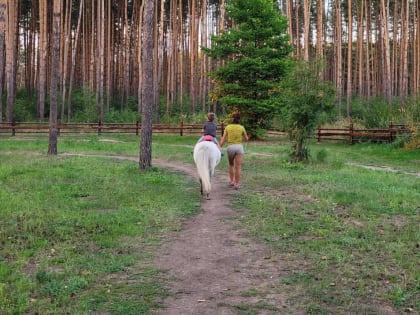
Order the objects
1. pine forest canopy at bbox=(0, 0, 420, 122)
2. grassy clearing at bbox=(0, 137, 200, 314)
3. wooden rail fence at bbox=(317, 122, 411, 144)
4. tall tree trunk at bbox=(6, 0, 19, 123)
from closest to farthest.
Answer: grassy clearing at bbox=(0, 137, 200, 314) → wooden rail fence at bbox=(317, 122, 411, 144) → tall tree trunk at bbox=(6, 0, 19, 123) → pine forest canopy at bbox=(0, 0, 420, 122)

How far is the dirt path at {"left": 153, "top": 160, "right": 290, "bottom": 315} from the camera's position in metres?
4.46

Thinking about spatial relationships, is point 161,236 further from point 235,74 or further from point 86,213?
point 235,74

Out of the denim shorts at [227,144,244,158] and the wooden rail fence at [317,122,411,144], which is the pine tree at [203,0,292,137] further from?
the denim shorts at [227,144,244,158]

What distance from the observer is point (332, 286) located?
496 centimetres

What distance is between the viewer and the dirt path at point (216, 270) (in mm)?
4457

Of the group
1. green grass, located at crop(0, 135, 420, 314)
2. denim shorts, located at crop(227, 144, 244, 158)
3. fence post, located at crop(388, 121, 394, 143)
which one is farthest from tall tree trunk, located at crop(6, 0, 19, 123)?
fence post, located at crop(388, 121, 394, 143)

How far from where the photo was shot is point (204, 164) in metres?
10.0

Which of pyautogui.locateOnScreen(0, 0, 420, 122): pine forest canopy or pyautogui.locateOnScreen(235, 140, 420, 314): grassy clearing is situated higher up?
pyautogui.locateOnScreen(0, 0, 420, 122): pine forest canopy

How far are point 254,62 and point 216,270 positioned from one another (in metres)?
21.8

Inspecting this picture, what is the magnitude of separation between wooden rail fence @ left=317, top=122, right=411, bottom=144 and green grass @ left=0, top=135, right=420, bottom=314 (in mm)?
10914

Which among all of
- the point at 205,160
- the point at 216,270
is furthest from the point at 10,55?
the point at 216,270

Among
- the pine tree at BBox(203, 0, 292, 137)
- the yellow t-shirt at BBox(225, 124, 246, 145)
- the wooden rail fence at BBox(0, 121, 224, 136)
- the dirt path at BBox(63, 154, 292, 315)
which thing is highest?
the pine tree at BBox(203, 0, 292, 137)

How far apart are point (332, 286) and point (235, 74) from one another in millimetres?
23021

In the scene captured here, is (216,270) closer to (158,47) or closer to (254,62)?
(254,62)
